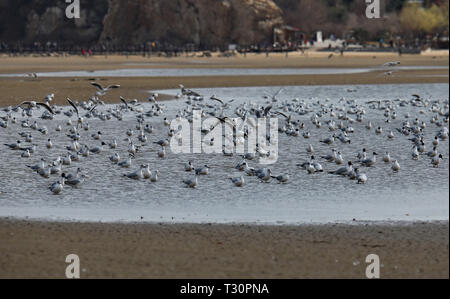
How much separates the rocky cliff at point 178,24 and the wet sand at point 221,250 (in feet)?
333

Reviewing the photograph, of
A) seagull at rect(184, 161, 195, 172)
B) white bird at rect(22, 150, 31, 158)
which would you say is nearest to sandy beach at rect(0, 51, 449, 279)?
seagull at rect(184, 161, 195, 172)

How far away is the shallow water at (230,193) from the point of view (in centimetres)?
1413

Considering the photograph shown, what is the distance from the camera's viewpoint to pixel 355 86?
4688 centimetres

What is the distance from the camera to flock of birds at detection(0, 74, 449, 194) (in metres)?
18.2

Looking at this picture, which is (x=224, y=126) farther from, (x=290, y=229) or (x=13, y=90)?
(x=13, y=90)

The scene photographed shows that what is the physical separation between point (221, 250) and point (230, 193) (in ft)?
16.7

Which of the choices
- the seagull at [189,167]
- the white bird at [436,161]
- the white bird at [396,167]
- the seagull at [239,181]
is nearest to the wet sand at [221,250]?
the seagull at [239,181]

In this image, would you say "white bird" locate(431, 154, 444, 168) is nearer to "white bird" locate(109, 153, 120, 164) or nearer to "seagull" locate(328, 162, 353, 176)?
"seagull" locate(328, 162, 353, 176)

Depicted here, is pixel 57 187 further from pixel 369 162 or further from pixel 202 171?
pixel 369 162

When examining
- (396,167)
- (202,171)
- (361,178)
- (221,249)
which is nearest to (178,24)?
(396,167)

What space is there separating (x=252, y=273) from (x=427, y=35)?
405 feet

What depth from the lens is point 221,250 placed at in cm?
1134

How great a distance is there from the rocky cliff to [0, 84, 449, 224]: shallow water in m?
91.7

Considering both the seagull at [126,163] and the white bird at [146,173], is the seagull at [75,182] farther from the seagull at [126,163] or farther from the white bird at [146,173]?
the seagull at [126,163]
